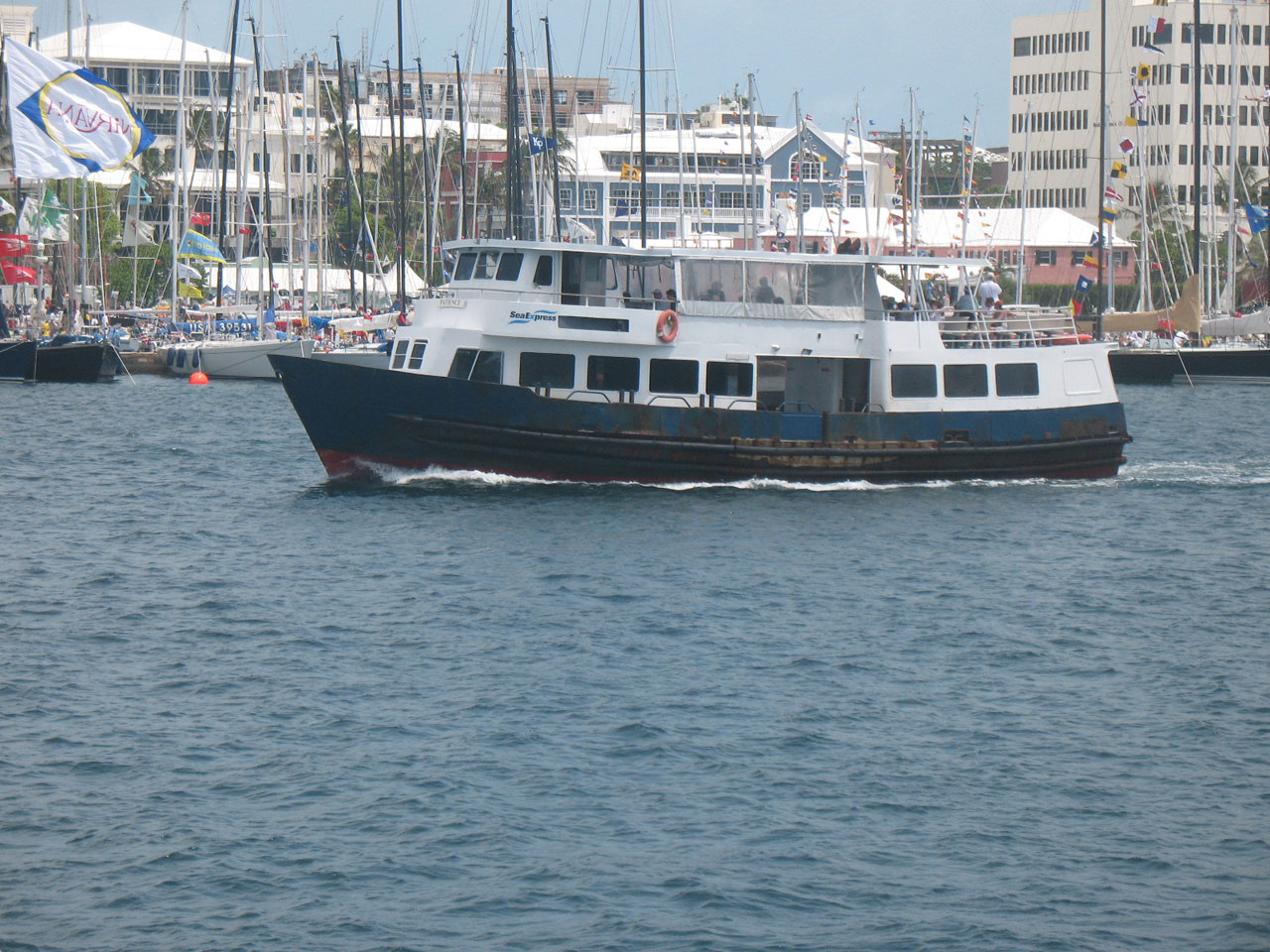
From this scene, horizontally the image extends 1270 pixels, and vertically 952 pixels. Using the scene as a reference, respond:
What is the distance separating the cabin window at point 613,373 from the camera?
3134 cm

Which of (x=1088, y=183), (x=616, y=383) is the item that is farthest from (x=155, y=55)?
(x=616, y=383)

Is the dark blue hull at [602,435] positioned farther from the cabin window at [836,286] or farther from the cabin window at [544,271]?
the cabin window at [544,271]

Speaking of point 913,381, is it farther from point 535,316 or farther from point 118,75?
point 118,75

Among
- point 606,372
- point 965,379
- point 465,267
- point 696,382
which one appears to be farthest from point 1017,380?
point 465,267

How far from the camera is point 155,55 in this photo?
11494cm

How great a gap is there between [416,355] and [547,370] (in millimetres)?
2524

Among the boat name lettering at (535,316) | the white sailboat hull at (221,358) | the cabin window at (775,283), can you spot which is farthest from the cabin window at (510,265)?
the white sailboat hull at (221,358)

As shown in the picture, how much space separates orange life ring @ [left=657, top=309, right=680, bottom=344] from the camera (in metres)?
31.1

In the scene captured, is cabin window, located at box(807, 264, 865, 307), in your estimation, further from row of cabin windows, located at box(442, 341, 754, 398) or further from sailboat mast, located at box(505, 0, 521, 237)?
sailboat mast, located at box(505, 0, 521, 237)

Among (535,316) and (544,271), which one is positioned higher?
(544,271)

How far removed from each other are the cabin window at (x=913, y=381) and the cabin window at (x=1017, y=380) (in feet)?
4.64

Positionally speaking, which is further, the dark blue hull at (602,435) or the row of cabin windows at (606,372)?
the row of cabin windows at (606,372)

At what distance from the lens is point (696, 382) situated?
31.6 metres

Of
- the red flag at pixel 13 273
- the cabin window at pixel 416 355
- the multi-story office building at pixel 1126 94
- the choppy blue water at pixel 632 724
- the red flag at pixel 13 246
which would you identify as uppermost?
the multi-story office building at pixel 1126 94
